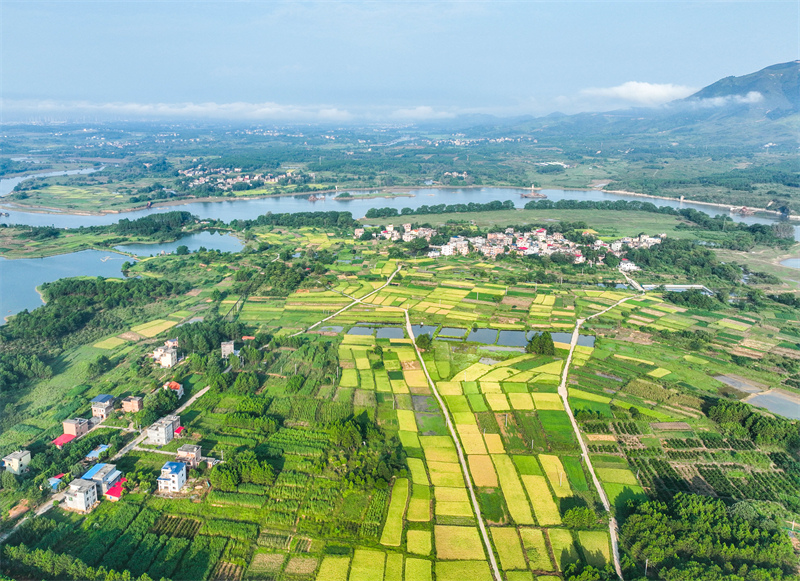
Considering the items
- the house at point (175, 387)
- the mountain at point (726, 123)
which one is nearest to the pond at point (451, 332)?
the house at point (175, 387)

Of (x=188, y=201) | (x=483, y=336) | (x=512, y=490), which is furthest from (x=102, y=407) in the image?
(x=188, y=201)

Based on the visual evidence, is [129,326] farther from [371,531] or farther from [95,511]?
[371,531]

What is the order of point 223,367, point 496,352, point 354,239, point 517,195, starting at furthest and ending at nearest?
point 517,195 < point 354,239 < point 496,352 < point 223,367

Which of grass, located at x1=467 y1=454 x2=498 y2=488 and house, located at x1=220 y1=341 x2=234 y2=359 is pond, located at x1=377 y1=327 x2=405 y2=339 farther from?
grass, located at x1=467 y1=454 x2=498 y2=488

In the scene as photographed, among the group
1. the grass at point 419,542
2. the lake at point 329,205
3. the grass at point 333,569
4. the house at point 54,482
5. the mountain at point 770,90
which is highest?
the mountain at point 770,90

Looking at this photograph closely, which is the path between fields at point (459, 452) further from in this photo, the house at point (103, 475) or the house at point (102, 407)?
the house at point (103, 475)

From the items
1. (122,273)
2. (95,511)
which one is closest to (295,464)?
(95,511)
